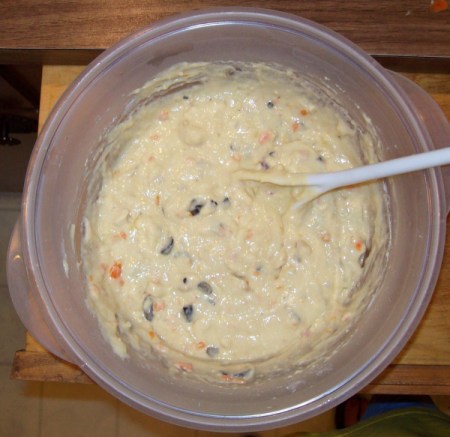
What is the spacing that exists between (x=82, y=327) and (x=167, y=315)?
13 centimetres

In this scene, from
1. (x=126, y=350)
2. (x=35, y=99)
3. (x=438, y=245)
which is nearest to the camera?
(x=438, y=245)

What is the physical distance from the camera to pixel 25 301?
0.81m

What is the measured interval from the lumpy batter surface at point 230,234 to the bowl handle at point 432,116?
9 cm

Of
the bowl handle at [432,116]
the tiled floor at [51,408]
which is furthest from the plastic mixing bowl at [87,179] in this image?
the tiled floor at [51,408]

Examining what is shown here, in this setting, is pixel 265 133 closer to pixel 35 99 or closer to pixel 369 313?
pixel 369 313

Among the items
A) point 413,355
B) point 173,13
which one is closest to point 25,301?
point 173,13

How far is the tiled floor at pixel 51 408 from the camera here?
1.62 m

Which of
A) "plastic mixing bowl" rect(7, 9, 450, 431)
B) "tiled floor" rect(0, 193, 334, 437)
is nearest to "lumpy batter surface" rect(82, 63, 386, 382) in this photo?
"plastic mixing bowl" rect(7, 9, 450, 431)

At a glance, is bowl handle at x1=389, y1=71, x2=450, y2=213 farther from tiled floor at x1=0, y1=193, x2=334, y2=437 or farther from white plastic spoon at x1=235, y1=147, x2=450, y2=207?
tiled floor at x1=0, y1=193, x2=334, y2=437

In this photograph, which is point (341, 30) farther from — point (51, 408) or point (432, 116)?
point (51, 408)

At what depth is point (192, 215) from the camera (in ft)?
2.83

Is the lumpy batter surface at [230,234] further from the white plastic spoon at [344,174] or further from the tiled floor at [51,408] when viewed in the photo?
the tiled floor at [51,408]

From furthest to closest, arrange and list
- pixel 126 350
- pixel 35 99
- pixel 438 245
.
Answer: pixel 35 99, pixel 126 350, pixel 438 245

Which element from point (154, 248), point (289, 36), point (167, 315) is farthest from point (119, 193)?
point (289, 36)
